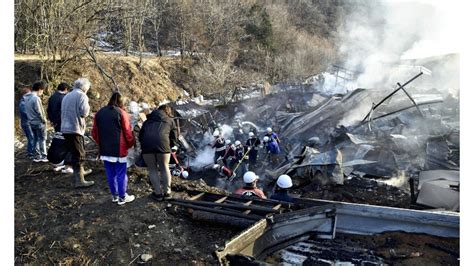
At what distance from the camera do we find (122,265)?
4.15 m

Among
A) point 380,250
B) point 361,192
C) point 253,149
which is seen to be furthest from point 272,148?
point 380,250

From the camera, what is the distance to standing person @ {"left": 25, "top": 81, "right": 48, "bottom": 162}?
22.0 ft

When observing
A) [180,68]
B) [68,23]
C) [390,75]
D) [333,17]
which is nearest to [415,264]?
[68,23]

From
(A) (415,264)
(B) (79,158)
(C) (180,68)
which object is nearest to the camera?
(A) (415,264)

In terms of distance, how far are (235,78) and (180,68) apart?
15.9 ft

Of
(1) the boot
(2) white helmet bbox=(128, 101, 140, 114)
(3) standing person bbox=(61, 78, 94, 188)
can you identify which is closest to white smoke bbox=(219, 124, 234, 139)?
(2) white helmet bbox=(128, 101, 140, 114)

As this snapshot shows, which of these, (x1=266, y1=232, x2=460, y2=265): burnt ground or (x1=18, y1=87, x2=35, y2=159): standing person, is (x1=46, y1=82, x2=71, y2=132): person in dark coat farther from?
(x1=266, y1=232, x2=460, y2=265): burnt ground

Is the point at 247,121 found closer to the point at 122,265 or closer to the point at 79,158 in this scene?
the point at 79,158

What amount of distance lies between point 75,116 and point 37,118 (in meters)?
1.89

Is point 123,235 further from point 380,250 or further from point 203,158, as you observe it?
point 203,158

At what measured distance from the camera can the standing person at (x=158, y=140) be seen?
17.0 feet

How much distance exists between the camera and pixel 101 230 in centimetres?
481

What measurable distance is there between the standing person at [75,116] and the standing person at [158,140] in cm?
109

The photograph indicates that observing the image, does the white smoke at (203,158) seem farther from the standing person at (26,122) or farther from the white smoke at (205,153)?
the standing person at (26,122)
